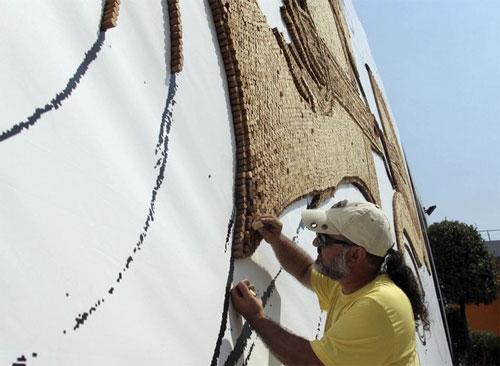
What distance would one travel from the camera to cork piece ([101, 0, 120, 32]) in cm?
106

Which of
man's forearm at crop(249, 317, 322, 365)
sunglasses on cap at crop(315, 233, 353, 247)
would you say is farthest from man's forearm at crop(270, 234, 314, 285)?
man's forearm at crop(249, 317, 322, 365)

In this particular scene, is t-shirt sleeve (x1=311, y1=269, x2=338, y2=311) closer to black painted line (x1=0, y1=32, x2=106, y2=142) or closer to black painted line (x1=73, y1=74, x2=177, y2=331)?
black painted line (x1=73, y1=74, x2=177, y2=331)

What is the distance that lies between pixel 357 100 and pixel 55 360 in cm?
275

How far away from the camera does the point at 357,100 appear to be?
3.34 meters

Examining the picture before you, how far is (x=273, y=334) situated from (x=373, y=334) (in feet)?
0.69

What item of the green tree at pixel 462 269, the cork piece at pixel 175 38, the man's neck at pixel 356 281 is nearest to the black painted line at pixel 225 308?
the man's neck at pixel 356 281

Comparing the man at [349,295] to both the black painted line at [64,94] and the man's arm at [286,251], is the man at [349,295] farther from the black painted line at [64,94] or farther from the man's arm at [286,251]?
the black painted line at [64,94]

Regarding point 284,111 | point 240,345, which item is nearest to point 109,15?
point 240,345

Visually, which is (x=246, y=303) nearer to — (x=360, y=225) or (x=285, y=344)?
(x=285, y=344)

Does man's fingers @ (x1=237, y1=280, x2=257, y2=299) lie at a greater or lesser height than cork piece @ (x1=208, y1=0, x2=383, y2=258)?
lesser

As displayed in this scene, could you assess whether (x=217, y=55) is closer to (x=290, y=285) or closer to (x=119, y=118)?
(x=119, y=118)

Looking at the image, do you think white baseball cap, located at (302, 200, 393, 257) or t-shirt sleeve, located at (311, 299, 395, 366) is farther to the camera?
white baseball cap, located at (302, 200, 393, 257)

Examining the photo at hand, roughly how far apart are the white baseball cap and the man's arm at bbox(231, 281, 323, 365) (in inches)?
8.9

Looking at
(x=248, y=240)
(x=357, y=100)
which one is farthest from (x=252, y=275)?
(x=357, y=100)
